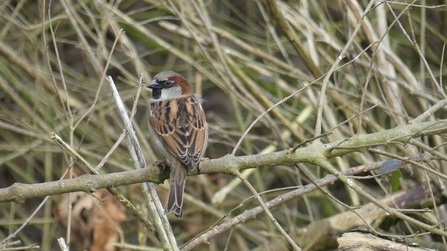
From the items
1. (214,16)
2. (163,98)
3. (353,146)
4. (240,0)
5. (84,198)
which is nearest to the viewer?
(353,146)

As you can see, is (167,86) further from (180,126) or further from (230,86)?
(230,86)

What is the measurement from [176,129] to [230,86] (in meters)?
1.12

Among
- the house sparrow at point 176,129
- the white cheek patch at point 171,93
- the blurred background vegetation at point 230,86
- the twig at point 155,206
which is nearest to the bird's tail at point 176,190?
the house sparrow at point 176,129

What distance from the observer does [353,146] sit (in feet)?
10.3

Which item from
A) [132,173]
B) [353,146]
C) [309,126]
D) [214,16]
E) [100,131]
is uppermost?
[214,16]

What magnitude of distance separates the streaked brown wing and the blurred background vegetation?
2.47 ft

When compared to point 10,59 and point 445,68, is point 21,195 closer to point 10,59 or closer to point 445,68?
point 10,59

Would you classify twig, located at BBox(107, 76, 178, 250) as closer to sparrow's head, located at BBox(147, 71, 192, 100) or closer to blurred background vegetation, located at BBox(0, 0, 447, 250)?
sparrow's head, located at BBox(147, 71, 192, 100)

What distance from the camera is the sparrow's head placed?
4828mm

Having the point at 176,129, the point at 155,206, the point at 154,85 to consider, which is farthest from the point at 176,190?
the point at 154,85

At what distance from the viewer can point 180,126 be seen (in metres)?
4.41

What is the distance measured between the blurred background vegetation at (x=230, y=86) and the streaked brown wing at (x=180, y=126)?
2.47ft

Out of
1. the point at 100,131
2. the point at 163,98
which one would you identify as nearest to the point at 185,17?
the point at 163,98

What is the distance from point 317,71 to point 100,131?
2.14 metres
